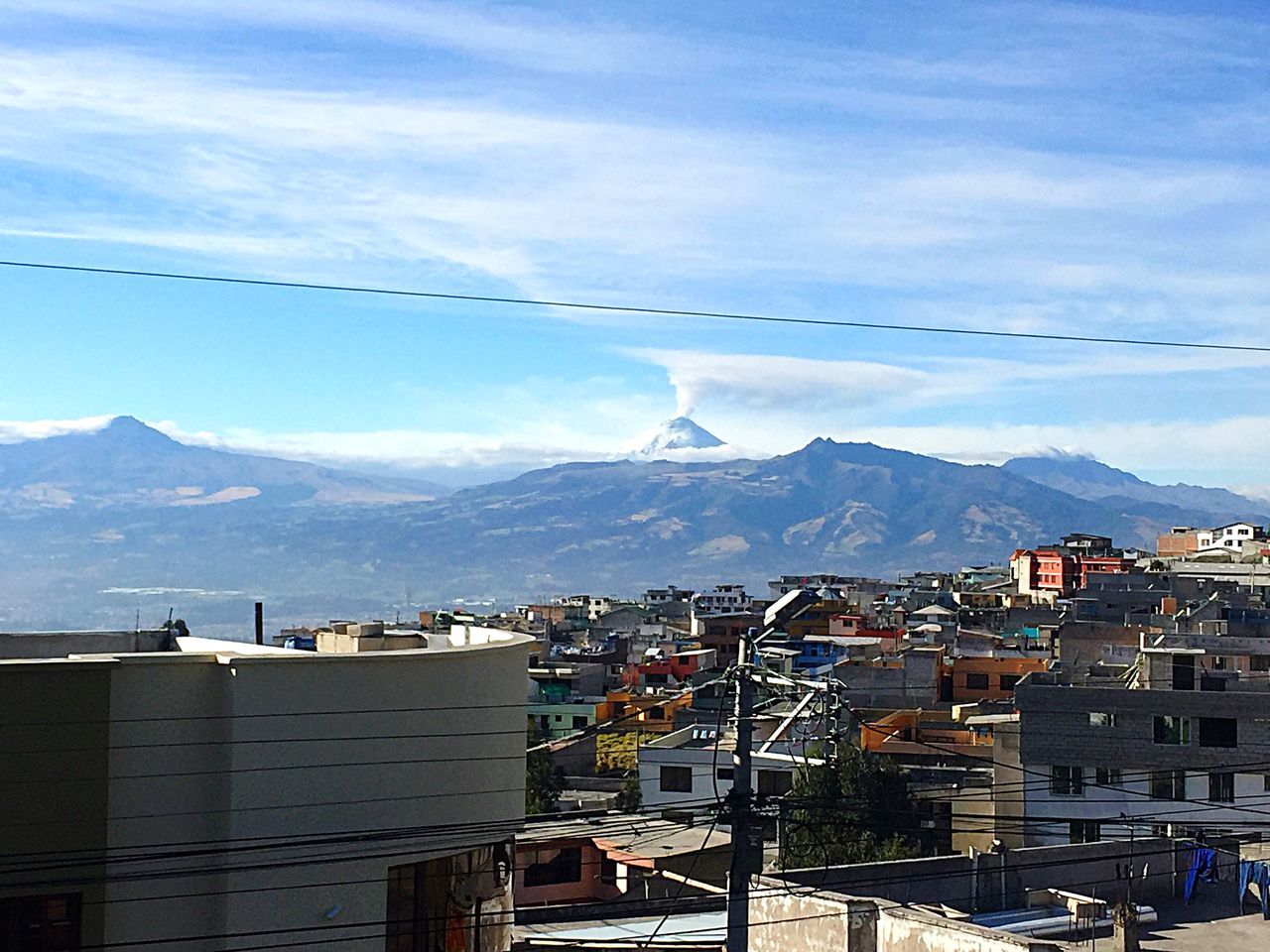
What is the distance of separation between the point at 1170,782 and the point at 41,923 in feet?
79.7

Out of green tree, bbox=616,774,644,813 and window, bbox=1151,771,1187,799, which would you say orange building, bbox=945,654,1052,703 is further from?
window, bbox=1151,771,1187,799

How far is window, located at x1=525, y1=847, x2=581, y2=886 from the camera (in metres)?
26.4

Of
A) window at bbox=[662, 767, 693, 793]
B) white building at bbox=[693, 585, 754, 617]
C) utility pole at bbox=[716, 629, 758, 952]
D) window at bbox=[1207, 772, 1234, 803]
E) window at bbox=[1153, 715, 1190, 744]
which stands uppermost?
utility pole at bbox=[716, 629, 758, 952]

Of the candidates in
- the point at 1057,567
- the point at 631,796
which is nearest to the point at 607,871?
the point at 631,796

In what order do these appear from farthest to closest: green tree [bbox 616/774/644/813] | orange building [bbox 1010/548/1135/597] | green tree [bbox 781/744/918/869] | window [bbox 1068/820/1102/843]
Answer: orange building [bbox 1010/548/1135/597], green tree [bbox 616/774/644/813], window [bbox 1068/820/1102/843], green tree [bbox 781/744/918/869]

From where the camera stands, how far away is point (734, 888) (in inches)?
392

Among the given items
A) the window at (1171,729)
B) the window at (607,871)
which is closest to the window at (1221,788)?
the window at (1171,729)

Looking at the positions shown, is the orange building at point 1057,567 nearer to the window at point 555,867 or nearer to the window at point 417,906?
the window at point 555,867

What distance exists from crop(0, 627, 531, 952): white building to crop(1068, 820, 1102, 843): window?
1974cm

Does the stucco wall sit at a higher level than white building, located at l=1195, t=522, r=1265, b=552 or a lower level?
lower

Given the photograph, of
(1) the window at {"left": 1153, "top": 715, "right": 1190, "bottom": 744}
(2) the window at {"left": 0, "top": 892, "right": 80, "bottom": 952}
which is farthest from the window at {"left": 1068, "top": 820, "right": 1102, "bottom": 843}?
(2) the window at {"left": 0, "top": 892, "right": 80, "bottom": 952}

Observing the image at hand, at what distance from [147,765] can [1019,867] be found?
1579 cm

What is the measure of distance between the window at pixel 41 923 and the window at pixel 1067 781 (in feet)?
76.3

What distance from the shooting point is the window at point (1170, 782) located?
2969cm
